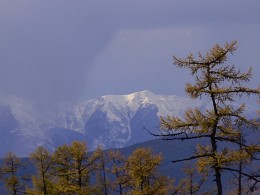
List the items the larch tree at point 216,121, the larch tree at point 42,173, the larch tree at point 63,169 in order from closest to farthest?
the larch tree at point 216,121, the larch tree at point 63,169, the larch tree at point 42,173

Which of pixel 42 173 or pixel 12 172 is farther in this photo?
pixel 12 172

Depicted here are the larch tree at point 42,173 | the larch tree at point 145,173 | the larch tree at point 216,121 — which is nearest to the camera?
the larch tree at point 216,121

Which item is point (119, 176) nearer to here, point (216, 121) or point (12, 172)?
point (12, 172)

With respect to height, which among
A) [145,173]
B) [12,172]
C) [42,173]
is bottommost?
[145,173]

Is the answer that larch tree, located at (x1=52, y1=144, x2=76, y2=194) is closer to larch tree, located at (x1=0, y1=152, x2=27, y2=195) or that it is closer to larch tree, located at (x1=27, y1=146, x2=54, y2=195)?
larch tree, located at (x1=27, y1=146, x2=54, y2=195)

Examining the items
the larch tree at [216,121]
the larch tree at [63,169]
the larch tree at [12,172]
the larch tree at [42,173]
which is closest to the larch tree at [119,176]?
the larch tree at [63,169]

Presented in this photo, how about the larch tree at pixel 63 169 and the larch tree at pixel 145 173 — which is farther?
the larch tree at pixel 63 169

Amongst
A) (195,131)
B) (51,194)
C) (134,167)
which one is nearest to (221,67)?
(195,131)

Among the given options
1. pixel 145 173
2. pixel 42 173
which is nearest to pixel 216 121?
pixel 145 173

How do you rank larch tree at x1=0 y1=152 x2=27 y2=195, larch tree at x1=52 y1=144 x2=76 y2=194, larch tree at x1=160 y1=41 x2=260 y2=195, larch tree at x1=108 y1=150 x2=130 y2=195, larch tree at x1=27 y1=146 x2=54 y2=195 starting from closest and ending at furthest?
1. larch tree at x1=160 y1=41 x2=260 y2=195
2. larch tree at x1=52 y1=144 x2=76 y2=194
3. larch tree at x1=108 y1=150 x2=130 y2=195
4. larch tree at x1=27 y1=146 x2=54 y2=195
5. larch tree at x1=0 y1=152 x2=27 y2=195

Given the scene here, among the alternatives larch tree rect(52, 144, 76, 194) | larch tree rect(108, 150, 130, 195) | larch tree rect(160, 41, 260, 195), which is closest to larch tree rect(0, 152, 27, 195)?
larch tree rect(52, 144, 76, 194)

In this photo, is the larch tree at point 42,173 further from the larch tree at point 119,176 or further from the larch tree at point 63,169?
the larch tree at point 119,176

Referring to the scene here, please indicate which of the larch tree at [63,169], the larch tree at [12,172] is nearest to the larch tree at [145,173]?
the larch tree at [63,169]

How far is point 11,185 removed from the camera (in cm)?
6875
